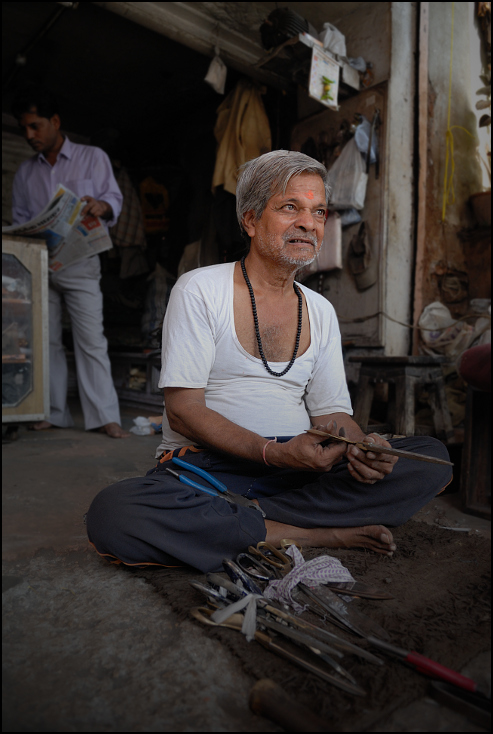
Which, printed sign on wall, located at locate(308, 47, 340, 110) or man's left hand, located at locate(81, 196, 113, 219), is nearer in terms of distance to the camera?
man's left hand, located at locate(81, 196, 113, 219)

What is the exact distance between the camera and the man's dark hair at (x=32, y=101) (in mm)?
3150

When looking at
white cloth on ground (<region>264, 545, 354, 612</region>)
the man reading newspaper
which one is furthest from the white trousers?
white cloth on ground (<region>264, 545, 354, 612</region>)

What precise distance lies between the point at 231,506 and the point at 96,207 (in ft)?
8.07

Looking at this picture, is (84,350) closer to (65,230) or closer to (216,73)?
(65,230)

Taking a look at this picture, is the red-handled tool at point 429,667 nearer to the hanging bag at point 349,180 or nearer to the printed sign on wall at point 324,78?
the hanging bag at point 349,180

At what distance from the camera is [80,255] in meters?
3.44

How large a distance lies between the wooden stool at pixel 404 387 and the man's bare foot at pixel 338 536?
1.26 m

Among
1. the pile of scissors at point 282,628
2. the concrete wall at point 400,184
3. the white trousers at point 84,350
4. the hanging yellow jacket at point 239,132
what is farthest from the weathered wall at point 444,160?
the pile of scissors at point 282,628

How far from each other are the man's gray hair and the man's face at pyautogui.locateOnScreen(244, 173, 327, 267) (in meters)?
0.02

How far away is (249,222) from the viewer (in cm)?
187

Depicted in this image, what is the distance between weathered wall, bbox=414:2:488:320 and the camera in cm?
394

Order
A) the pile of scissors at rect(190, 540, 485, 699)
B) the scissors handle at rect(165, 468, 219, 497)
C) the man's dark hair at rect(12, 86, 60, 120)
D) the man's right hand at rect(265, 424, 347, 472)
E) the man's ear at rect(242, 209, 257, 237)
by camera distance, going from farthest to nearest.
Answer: the man's dark hair at rect(12, 86, 60, 120), the man's ear at rect(242, 209, 257, 237), the scissors handle at rect(165, 468, 219, 497), the man's right hand at rect(265, 424, 347, 472), the pile of scissors at rect(190, 540, 485, 699)

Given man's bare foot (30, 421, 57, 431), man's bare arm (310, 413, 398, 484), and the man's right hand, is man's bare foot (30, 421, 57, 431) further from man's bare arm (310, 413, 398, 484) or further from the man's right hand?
man's bare arm (310, 413, 398, 484)

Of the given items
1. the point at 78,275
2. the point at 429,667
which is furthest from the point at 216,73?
the point at 429,667
